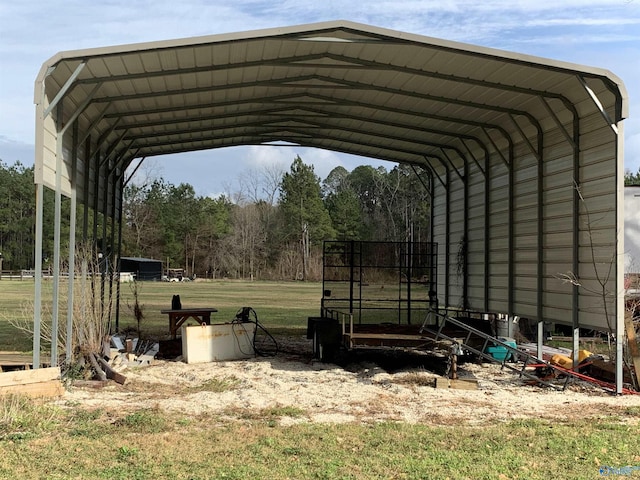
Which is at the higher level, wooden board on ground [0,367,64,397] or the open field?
wooden board on ground [0,367,64,397]

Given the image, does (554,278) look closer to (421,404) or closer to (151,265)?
(421,404)

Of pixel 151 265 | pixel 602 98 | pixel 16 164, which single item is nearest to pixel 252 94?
pixel 602 98

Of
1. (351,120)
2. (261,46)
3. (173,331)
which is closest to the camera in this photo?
(261,46)

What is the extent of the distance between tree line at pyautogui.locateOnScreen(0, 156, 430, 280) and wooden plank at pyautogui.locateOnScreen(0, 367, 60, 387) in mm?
48763

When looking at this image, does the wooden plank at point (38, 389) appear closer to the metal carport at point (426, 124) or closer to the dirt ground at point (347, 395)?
the dirt ground at point (347, 395)

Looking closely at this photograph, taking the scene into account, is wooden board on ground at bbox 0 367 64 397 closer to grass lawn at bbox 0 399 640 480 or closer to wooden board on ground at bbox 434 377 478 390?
grass lawn at bbox 0 399 640 480

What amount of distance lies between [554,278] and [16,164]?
69.9 metres

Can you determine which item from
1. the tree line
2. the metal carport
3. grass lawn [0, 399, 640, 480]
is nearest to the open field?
grass lawn [0, 399, 640, 480]

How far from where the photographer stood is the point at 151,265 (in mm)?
56312

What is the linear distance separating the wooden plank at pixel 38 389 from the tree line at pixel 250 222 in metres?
48.8

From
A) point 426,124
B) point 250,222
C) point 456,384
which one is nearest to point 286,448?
point 456,384

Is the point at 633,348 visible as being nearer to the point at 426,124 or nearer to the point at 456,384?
the point at 456,384

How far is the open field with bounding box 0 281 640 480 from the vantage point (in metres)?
5.45

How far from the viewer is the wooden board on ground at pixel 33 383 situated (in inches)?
315
